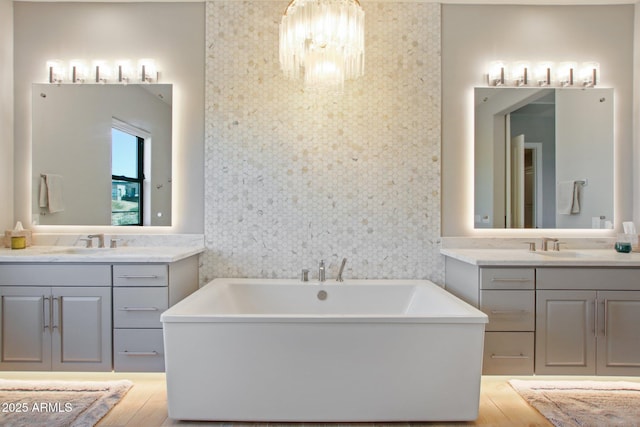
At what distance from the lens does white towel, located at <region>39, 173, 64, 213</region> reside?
2.83m

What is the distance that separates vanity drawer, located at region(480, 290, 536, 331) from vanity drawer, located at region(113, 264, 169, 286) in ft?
6.89

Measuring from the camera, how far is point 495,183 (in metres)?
2.82

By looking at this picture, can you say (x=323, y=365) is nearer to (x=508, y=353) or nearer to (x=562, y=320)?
(x=508, y=353)

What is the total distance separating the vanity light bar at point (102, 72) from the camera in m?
2.79

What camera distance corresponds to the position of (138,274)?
88.9 inches

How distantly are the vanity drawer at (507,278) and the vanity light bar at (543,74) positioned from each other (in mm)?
1531

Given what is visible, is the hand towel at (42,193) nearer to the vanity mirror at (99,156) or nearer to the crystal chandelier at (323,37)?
the vanity mirror at (99,156)

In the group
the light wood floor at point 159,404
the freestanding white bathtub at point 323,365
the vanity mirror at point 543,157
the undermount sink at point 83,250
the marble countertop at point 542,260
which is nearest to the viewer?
the freestanding white bathtub at point 323,365

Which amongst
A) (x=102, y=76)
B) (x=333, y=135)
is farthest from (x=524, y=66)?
(x=102, y=76)

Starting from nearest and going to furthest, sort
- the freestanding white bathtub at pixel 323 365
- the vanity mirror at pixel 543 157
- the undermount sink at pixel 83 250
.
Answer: the freestanding white bathtub at pixel 323 365 → the undermount sink at pixel 83 250 → the vanity mirror at pixel 543 157

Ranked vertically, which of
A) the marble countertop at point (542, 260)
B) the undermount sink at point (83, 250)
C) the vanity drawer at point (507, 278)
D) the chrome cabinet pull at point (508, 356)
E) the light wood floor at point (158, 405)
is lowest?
the light wood floor at point (158, 405)

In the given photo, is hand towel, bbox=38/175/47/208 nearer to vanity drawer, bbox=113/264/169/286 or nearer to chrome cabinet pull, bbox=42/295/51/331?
chrome cabinet pull, bbox=42/295/51/331

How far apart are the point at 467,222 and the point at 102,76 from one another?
3.16 m

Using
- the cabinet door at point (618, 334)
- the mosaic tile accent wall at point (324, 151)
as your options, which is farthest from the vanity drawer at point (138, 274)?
the cabinet door at point (618, 334)
